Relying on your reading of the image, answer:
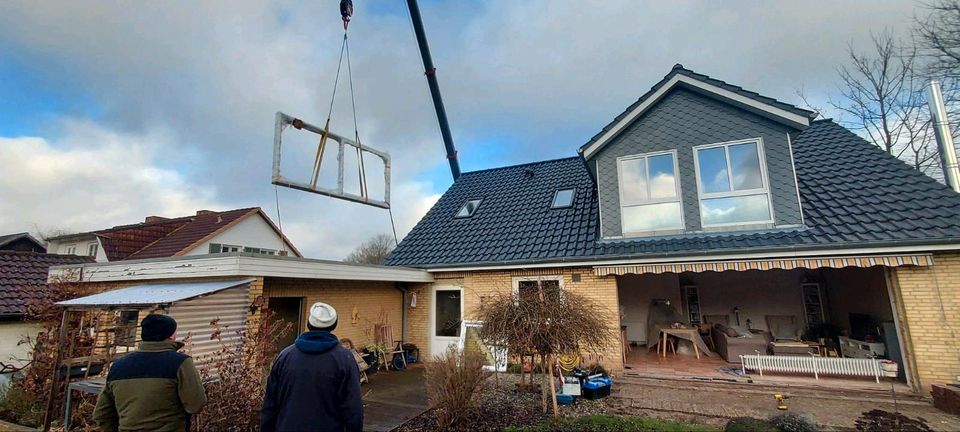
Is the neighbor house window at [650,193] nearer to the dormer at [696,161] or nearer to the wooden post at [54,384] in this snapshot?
the dormer at [696,161]

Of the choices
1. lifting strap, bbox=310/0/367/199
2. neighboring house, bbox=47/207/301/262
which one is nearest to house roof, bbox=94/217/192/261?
neighboring house, bbox=47/207/301/262

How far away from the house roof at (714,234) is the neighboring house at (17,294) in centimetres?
835

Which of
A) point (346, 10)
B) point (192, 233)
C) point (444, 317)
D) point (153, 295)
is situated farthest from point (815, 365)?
point (192, 233)

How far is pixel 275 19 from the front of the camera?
10156mm

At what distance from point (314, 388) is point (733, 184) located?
10240 mm

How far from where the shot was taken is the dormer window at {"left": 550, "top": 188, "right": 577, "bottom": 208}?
41.5 feet

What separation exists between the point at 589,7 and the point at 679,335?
10.4m

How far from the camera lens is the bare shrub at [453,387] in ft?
19.7

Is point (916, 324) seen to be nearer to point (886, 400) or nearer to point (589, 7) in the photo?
point (886, 400)

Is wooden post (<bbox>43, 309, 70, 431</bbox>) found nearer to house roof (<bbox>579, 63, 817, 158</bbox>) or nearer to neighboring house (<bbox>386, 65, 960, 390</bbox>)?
neighboring house (<bbox>386, 65, 960, 390</bbox>)

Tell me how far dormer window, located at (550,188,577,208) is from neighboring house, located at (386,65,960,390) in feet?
0.22

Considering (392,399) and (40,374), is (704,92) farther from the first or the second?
(40,374)

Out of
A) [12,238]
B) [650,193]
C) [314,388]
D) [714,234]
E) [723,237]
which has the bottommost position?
[314,388]

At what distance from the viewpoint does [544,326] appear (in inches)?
254
